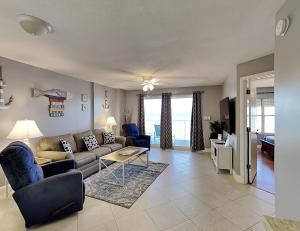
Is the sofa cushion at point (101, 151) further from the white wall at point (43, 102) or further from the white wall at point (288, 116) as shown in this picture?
the white wall at point (288, 116)

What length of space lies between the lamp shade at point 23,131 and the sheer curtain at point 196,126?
454 cm

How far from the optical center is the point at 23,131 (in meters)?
2.66

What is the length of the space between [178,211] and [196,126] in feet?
12.5

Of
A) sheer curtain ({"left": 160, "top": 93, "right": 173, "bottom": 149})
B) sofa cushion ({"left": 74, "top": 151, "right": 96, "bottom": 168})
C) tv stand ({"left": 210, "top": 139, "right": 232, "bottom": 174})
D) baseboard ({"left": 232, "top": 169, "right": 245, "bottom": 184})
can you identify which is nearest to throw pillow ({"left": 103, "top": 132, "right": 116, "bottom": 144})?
sofa cushion ({"left": 74, "top": 151, "right": 96, "bottom": 168})

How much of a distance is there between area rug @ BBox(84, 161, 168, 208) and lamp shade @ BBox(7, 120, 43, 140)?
130 centimetres

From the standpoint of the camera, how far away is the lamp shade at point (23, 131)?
2.63m

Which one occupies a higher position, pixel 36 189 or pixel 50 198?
pixel 36 189

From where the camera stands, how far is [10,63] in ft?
9.58

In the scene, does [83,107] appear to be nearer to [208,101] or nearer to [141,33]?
[141,33]

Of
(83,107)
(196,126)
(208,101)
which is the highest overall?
(208,101)

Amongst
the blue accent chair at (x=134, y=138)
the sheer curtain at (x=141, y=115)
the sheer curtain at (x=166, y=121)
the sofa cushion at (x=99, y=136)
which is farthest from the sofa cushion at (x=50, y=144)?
the sheer curtain at (x=166, y=121)

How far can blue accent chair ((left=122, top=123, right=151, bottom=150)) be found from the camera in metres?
5.24

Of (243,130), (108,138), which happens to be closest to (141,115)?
(108,138)

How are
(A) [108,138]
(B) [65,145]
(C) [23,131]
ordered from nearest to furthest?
(C) [23,131] < (B) [65,145] < (A) [108,138]
